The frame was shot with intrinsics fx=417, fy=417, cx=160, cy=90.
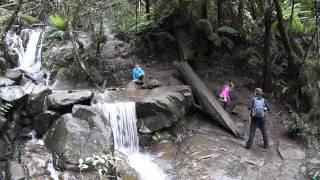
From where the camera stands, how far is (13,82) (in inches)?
549

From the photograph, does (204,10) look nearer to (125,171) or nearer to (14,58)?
(14,58)

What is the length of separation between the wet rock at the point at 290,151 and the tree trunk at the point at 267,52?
2.90 metres

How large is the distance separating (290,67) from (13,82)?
31.2ft

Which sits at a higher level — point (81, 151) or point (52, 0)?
point (52, 0)

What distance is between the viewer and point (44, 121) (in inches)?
461

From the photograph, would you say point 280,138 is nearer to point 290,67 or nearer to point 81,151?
point 290,67

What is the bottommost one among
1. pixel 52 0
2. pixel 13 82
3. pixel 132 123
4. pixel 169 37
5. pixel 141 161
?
pixel 141 161

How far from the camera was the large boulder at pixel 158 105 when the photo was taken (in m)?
12.1

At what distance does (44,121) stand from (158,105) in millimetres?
3259

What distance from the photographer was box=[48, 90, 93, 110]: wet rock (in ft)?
38.3

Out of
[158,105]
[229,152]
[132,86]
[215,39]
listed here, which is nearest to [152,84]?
[132,86]

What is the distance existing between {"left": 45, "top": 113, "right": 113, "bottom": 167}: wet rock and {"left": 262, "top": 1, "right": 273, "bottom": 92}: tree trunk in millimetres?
6480

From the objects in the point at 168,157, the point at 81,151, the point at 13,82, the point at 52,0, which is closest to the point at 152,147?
the point at 168,157

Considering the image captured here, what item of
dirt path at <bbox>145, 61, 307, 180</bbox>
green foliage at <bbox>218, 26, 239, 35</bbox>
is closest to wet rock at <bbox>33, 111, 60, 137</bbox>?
dirt path at <bbox>145, 61, 307, 180</bbox>
